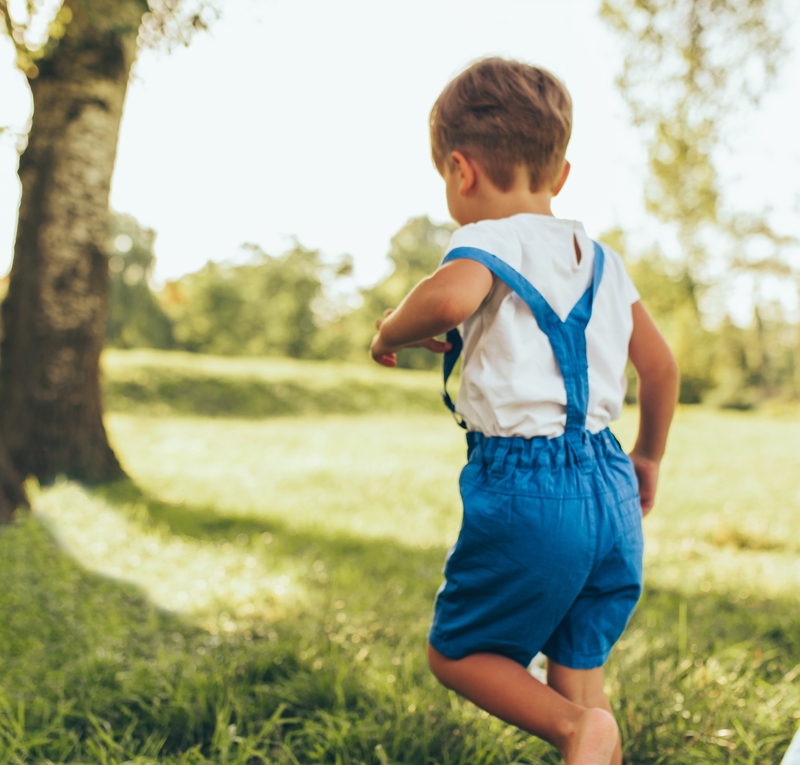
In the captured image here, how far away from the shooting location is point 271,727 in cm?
193

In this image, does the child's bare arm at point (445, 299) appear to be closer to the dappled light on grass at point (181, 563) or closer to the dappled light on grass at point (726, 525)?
the dappled light on grass at point (181, 563)

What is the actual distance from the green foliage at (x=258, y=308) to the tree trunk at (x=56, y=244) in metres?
34.5

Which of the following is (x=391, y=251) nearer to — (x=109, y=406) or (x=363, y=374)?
(x=363, y=374)

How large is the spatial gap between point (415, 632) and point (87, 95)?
4.29 meters

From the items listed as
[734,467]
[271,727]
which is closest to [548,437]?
[271,727]

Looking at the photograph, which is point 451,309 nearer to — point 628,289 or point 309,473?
point 628,289

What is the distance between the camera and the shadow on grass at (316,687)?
187 centimetres

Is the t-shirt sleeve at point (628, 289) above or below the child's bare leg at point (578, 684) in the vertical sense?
above

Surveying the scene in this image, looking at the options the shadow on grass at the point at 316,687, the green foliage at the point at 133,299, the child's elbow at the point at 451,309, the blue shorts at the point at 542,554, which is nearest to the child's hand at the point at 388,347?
the child's elbow at the point at 451,309

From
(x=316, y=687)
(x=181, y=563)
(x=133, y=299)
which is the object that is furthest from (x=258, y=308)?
(x=316, y=687)

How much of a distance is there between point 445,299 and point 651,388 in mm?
689

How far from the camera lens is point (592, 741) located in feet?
4.25

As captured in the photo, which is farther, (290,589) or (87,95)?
(87,95)

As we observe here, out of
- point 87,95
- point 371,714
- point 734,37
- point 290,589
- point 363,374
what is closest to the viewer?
point 371,714
